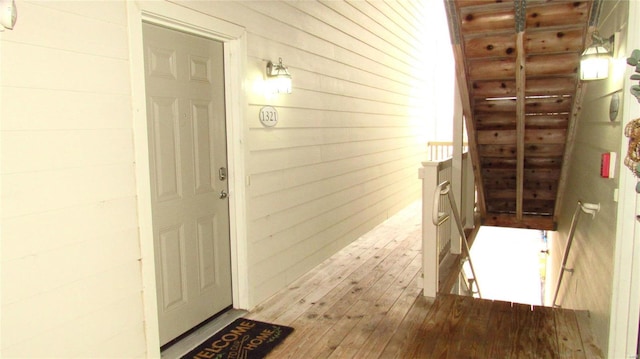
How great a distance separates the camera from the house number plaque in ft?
11.3

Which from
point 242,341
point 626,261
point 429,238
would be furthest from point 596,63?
point 242,341

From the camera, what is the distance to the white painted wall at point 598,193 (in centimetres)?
256

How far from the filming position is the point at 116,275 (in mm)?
2279

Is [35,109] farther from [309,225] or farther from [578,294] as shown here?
[578,294]

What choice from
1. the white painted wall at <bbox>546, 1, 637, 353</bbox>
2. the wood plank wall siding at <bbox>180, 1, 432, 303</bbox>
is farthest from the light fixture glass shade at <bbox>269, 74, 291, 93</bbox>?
the white painted wall at <bbox>546, 1, 637, 353</bbox>

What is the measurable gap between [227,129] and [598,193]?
2.56m

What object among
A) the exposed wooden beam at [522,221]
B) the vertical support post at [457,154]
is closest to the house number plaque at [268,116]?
the vertical support post at [457,154]

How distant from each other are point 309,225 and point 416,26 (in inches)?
207

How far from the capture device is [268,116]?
3527mm

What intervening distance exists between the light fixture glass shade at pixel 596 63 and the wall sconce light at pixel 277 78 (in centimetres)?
202

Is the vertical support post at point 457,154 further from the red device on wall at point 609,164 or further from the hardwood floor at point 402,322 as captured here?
the red device on wall at point 609,164

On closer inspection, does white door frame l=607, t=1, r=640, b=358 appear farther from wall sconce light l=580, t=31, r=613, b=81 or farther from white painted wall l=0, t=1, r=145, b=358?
white painted wall l=0, t=1, r=145, b=358

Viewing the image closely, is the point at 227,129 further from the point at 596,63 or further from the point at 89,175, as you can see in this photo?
the point at 596,63

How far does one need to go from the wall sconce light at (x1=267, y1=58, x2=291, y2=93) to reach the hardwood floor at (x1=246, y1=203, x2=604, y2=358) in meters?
1.65
